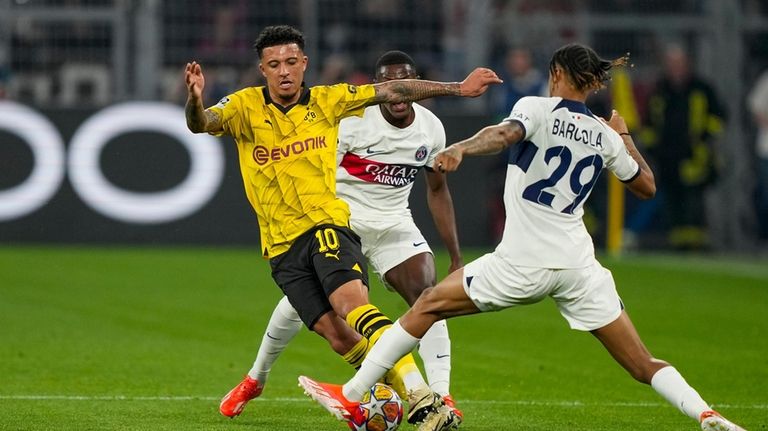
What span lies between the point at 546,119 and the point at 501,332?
5668mm

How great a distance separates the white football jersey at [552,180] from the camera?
22.4ft

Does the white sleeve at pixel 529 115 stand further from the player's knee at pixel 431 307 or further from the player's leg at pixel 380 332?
the player's leg at pixel 380 332

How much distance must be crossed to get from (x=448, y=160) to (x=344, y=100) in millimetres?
1610

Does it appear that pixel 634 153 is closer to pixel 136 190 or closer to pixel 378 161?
pixel 378 161

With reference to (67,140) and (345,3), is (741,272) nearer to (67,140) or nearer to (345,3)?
(345,3)

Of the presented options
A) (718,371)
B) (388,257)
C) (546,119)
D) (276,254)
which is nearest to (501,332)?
(718,371)

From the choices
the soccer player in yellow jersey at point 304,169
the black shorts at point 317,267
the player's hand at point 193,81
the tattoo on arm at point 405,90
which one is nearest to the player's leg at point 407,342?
the soccer player in yellow jersey at point 304,169

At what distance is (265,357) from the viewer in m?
8.32

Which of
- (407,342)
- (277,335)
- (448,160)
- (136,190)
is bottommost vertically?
(136,190)

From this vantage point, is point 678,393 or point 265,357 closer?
point 678,393

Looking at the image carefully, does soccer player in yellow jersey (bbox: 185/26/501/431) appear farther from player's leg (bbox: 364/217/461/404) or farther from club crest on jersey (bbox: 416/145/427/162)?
club crest on jersey (bbox: 416/145/427/162)

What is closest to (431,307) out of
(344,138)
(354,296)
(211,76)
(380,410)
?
(354,296)

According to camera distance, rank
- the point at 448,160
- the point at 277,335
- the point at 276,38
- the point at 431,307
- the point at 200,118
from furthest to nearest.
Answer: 1. the point at 277,335
2. the point at 276,38
3. the point at 200,118
4. the point at 431,307
5. the point at 448,160

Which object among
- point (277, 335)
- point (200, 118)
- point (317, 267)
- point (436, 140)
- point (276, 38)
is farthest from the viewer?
point (436, 140)
